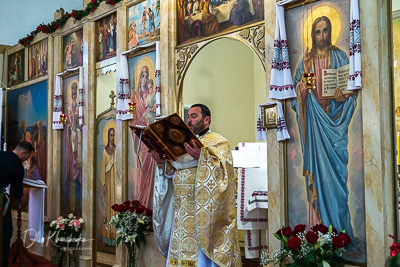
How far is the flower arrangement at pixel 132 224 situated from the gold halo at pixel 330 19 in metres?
3.60

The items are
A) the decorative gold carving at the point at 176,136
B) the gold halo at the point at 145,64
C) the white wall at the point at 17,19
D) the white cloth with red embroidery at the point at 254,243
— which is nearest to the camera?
the decorative gold carving at the point at 176,136

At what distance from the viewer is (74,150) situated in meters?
10.5

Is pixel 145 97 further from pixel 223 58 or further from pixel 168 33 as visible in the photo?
pixel 223 58

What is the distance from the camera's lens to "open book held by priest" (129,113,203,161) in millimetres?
5738

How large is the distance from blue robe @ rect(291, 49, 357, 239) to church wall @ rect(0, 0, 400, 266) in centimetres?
29

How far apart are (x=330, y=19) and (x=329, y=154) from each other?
55.7 inches

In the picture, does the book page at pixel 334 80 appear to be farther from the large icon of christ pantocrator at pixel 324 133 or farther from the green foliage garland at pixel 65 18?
the green foliage garland at pixel 65 18

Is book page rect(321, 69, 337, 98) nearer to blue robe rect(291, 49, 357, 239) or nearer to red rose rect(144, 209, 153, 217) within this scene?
blue robe rect(291, 49, 357, 239)

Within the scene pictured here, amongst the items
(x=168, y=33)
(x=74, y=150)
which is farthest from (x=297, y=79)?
(x=74, y=150)

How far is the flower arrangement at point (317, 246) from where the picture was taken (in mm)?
5246

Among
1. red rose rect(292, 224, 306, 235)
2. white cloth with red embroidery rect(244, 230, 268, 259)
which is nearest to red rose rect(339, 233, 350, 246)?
red rose rect(292, 224, 306, 235)

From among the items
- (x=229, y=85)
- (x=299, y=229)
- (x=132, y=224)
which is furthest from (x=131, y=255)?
(x=229, y=85)

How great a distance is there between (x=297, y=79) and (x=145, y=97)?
123 inches

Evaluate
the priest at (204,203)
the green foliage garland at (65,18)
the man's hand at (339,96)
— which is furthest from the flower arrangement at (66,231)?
the man's hand at (339,96)
